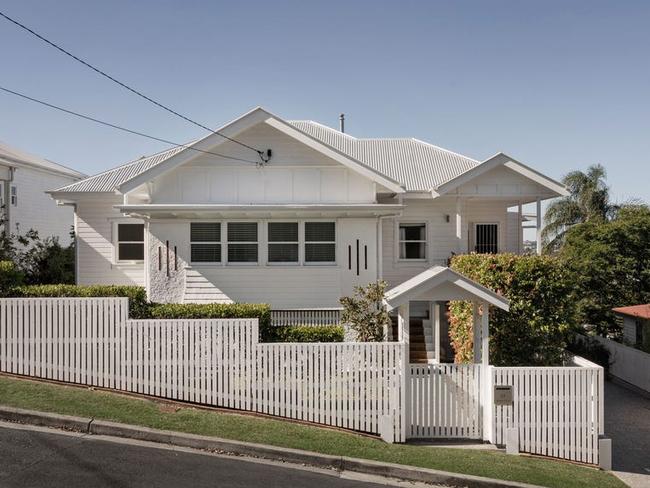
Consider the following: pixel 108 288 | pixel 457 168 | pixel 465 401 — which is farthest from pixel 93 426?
pixel 457 168

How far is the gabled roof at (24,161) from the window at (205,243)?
40.8 feet

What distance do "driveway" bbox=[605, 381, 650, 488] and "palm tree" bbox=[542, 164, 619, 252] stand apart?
63.9 feet

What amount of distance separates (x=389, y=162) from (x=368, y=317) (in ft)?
34.4

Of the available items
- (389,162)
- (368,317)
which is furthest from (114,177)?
(368,317)

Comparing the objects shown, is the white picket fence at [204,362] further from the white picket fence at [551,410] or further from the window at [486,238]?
the window at [486,238]

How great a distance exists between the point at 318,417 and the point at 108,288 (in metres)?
5.65

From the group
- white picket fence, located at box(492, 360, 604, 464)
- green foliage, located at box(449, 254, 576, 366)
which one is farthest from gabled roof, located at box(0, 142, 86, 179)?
white picket fence, located at box(492, 360, 604, 464)

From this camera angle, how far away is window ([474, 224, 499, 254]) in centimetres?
1945

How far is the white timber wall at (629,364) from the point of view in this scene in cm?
1623

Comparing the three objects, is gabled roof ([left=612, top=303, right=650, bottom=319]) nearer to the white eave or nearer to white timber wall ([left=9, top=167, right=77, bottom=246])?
the white eave

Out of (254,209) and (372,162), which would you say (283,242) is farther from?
(372,162)

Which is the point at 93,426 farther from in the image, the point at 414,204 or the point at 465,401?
the point at 414,204

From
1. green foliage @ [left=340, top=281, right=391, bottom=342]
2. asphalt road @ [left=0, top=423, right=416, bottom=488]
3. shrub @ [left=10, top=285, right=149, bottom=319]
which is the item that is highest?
shrub @ [left=10, top=285, right=149, bottom=319]

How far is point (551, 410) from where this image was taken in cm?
1002
